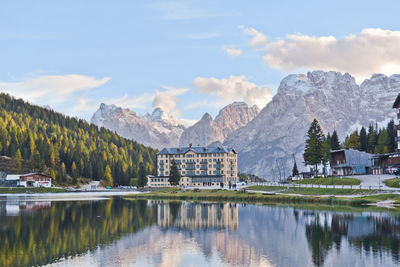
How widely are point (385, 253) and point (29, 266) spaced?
32.2m

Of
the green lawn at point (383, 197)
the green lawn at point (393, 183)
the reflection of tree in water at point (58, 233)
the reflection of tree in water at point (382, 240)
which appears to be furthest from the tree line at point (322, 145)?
the reflection of tree in water at point (382, 240)

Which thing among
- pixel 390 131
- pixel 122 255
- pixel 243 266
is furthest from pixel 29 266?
pixel 390 131

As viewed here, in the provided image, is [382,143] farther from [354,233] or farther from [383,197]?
[354,233]

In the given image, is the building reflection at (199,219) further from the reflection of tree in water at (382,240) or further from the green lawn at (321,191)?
the green lawn at (321,191)

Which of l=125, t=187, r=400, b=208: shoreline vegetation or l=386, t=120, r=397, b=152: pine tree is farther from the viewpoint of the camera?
l=386, t=120, r=397, b=152: pine tree

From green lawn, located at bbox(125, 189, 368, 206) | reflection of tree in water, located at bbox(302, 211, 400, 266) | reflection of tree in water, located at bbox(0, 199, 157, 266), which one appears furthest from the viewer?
green lawn, located at bbox(125, 189, 368, 206)

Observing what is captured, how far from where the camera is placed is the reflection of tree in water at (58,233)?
1799 inches

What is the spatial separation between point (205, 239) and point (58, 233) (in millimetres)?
18660

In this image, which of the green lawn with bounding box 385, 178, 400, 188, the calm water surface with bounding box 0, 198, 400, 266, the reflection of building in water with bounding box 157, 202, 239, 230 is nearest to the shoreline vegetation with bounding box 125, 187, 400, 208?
the green lawn with bounding box 385, 178, 400, 188

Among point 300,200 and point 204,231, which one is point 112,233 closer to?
point 204,231

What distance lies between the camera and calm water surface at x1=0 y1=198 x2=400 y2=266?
4394 centimetres

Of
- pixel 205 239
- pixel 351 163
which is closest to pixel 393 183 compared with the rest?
pixel 351 163

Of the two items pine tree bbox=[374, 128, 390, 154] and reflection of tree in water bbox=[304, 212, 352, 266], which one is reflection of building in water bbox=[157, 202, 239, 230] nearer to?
reflection of tree in water bbox=[304, 212, 352, 266]

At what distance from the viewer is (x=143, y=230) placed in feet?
217
